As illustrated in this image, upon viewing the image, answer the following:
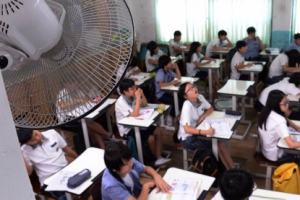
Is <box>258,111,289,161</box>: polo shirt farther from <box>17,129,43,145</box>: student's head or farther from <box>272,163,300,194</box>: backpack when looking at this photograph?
<box>17,129,43,145</box>: student's head

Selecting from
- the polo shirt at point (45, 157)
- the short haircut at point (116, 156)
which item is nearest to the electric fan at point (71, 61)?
the short haircut at point (116, 156)

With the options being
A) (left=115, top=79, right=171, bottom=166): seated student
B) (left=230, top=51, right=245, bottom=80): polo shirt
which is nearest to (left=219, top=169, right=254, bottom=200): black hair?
(left=115, top=79, right=171, bottom=166): seated student

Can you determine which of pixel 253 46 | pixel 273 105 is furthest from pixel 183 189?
pixel 253 46

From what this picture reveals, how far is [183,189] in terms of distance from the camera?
7.71 feet

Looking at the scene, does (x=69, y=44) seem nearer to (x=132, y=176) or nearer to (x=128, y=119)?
(x=132, y=176)

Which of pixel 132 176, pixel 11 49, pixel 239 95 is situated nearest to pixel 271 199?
pixel 132 176

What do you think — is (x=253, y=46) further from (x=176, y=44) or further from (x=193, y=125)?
(x=193, y=125)

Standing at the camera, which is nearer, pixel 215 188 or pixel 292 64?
pixel 215 188

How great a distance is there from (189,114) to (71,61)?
8.80ft

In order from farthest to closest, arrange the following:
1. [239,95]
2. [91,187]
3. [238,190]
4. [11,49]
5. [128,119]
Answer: [239,95], [128,119], [91,187], [238,190], [11,49]

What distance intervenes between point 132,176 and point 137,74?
3153 millimetres

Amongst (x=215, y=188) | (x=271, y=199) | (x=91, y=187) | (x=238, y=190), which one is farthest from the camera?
(x=215, y=188)

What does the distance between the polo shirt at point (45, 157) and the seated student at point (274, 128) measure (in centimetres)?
178

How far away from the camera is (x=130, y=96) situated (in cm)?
389
